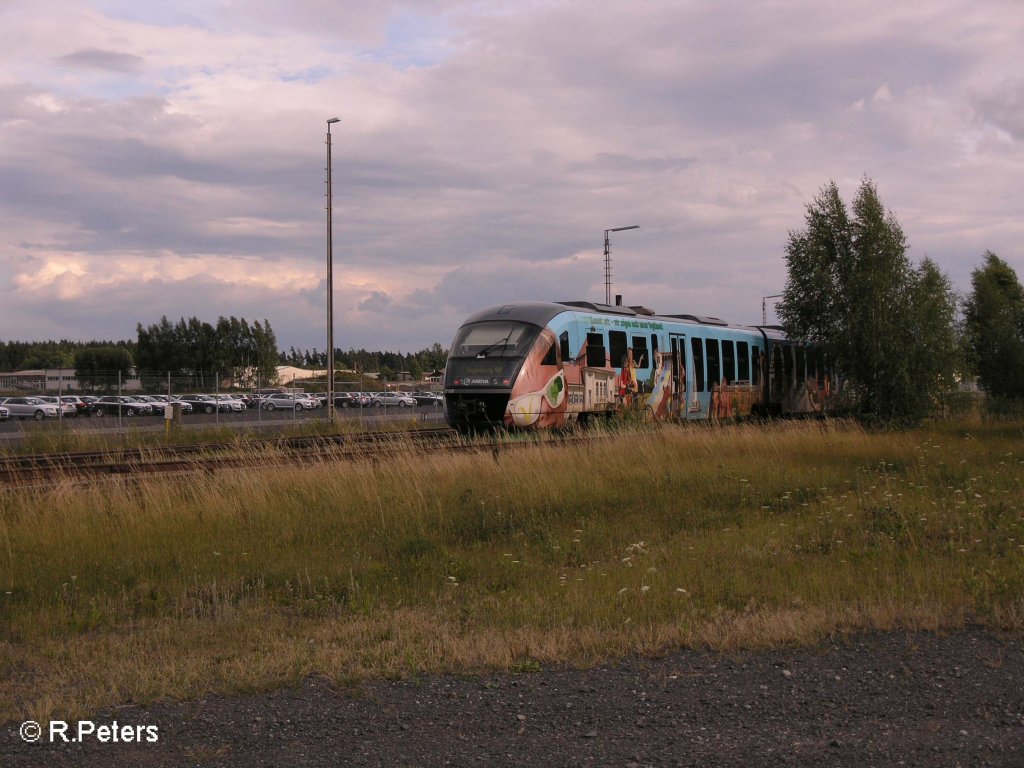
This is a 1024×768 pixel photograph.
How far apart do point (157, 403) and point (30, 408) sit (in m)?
7.04

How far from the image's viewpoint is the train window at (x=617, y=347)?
21516 mm

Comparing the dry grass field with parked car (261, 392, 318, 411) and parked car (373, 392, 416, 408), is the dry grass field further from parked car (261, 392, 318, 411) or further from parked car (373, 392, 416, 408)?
parked car (373, 392, 416, 408)

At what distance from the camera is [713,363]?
2577 cm

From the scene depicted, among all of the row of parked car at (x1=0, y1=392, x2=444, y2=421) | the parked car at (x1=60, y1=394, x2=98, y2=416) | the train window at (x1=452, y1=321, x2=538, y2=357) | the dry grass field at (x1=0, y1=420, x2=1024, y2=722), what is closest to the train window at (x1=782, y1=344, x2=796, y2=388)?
the train window at (x1=452, y1=321, x2=538, y2=357)

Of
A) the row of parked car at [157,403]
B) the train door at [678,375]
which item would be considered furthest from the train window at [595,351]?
the row of parked car at [157,403]

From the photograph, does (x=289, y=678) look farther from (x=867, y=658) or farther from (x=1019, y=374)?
(x=1019, y=374)

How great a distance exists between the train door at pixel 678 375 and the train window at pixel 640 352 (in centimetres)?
133

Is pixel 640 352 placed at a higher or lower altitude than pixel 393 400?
higher

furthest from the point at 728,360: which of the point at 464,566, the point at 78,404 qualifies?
the point at 78,404

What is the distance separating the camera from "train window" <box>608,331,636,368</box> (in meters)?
21.5

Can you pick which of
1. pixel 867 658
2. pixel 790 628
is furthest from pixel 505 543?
pixel 867 658

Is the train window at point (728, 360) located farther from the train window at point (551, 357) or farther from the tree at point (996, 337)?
the tree at point (996, 337)

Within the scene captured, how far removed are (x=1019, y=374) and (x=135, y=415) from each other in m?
36.6

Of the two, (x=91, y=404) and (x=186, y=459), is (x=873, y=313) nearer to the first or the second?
(x=186, y=459)
